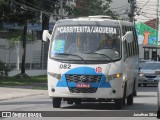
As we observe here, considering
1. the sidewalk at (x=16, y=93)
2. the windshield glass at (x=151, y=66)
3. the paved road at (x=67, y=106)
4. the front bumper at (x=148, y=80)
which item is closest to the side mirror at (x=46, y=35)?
the paved road at (x=67, y=106)

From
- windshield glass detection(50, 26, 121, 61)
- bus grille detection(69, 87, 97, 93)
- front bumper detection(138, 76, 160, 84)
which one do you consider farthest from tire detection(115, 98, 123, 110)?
front bumper detection(138, 76, 160, 84)

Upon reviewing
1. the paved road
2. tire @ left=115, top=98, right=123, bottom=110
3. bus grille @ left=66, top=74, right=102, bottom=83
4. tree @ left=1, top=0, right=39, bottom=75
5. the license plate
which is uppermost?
tree @ left=1, top=0, right=39, bottom=75

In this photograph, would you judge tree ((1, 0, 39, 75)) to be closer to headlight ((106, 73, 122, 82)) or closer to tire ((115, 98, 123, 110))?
tire ((115, 98, 123, 110))

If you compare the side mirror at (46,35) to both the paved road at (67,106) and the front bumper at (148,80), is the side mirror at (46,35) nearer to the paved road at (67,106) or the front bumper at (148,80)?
the paved road at (67,106)

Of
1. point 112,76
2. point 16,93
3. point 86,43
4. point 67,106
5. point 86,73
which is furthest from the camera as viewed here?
point 16,93

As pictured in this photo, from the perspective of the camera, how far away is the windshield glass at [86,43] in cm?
1858

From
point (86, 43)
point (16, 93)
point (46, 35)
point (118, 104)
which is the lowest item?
point (16, 93)

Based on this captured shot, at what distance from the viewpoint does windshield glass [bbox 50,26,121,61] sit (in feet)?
61.0

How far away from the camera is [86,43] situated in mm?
18875

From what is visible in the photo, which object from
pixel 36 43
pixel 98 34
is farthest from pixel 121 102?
pixel 36 43

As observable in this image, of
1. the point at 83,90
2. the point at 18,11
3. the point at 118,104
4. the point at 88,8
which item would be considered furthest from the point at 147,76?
the point at 83,90

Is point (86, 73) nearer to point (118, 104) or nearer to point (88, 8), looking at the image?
point (118, 104)

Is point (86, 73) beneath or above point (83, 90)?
above

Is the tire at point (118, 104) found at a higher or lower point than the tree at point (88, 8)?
lower
